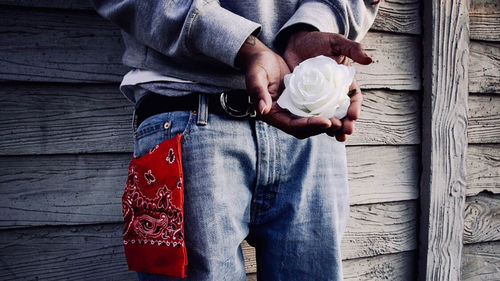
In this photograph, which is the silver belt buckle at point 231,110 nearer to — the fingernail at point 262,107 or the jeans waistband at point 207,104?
the jeans waistband at point 207,104

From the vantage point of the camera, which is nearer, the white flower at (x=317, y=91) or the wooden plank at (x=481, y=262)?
the white flower at (x=317, y=91)

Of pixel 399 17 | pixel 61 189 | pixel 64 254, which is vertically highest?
pixel 399 17

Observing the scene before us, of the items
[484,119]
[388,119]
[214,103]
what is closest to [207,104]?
[214,103]

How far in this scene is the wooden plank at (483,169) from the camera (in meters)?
1.48

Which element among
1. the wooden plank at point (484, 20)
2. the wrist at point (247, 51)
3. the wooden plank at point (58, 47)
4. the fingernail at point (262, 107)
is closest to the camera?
the fingernail at point (262, 107)

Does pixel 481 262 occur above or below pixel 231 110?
below

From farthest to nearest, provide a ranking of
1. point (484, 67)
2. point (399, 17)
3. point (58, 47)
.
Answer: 1. point (484, 67)
2. point (399, 17)
3. point (58, 47)

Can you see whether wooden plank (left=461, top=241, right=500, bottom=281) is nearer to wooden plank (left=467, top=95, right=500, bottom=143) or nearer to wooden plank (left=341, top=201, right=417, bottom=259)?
wooden plank (left=341, top=201, right=417, bottom=259)

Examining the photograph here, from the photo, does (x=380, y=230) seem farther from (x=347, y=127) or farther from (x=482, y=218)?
(x=347, y=127)

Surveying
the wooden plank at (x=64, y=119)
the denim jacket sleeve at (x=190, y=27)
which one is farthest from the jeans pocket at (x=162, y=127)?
the wooden plank at (x=64, y=119)

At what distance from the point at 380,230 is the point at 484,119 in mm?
612

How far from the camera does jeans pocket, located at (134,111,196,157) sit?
68 centimetres

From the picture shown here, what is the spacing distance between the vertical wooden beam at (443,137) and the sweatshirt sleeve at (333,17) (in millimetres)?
608

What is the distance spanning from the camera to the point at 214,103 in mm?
707
